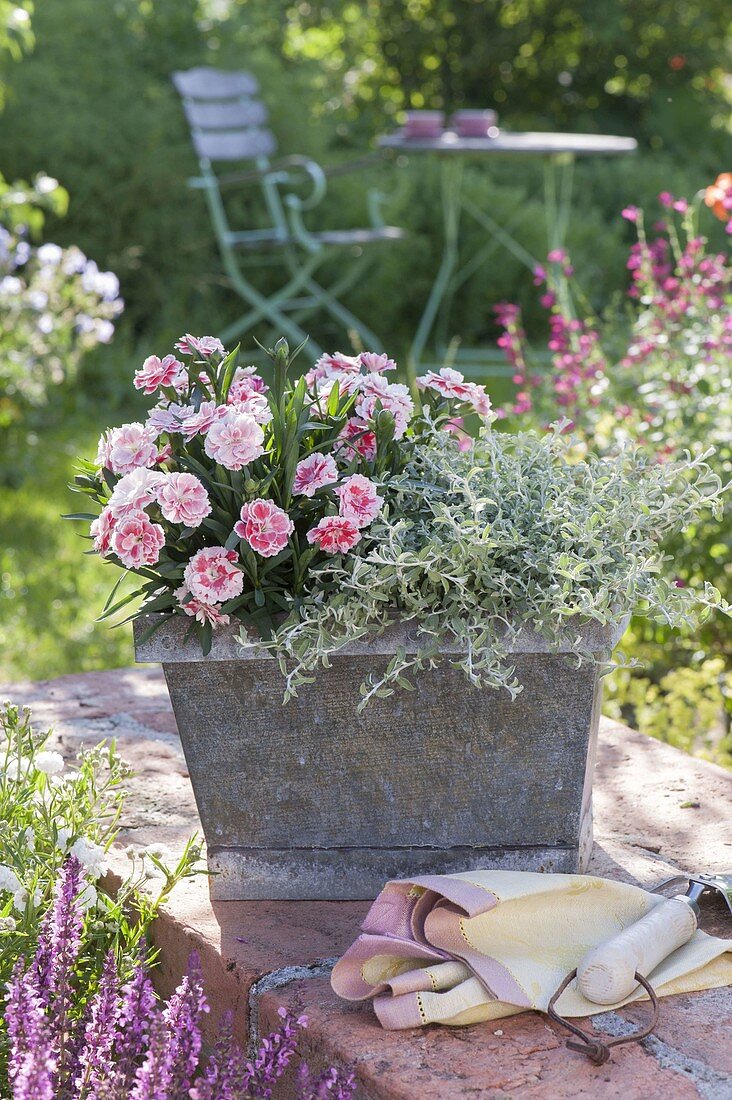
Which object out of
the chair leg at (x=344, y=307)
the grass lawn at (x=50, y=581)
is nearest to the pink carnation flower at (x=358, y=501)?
the grass lawn at (x=50, y=581)

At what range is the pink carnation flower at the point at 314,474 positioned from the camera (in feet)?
4.96

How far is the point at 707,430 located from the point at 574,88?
32.3 feet

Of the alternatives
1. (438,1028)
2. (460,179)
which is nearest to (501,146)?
(460,179)

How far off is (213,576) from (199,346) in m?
0.35

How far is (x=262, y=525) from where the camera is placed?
1.47 m

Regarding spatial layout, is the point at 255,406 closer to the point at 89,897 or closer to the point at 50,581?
the point at 89,897

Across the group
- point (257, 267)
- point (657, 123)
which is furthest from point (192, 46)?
point (657, 123)

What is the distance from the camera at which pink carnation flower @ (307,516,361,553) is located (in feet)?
4.91

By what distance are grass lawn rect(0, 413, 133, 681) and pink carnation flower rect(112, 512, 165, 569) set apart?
1562mm

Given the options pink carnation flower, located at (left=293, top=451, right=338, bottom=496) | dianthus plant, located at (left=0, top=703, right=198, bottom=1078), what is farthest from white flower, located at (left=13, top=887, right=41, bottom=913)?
pink carnation flower, located at (left=293, top=451, right=338, bottom=496)

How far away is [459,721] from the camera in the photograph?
1.58m

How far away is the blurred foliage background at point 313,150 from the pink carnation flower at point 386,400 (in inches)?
53.1

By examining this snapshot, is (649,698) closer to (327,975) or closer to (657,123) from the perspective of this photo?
(327,975)

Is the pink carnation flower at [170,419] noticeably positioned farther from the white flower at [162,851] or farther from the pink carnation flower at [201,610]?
the white flower at [162,851]
